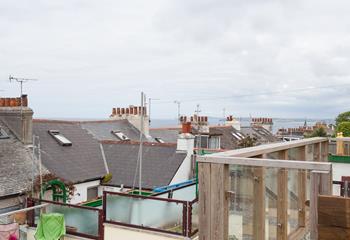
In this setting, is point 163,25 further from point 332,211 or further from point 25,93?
point 332,211

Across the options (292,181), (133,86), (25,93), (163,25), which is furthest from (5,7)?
(133,86)

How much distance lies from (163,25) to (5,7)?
6.74 meters

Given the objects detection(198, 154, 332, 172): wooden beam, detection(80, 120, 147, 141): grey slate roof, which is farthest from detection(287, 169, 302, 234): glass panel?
detection(80, 120, 147, 141): grey slate roof

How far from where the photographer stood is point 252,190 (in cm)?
281

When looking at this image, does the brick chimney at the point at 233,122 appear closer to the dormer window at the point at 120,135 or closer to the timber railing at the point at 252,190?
the dormer window at the point at 120,135

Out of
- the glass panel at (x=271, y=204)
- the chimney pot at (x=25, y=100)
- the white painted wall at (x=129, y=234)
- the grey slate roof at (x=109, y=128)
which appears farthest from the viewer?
the grey slate roof at (x=109, y=128)

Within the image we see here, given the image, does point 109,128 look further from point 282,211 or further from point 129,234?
point 282,211

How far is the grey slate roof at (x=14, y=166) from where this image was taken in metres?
11.4

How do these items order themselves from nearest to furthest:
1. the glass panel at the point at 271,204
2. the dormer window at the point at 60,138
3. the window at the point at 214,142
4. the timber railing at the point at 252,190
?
the timber railing at the point at 252,190
the glass panel at the point at 271,204
the dormer window at the point at 60,138
the window at the point at 214,142

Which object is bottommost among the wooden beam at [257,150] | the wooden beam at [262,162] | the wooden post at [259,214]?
the wooden post at [259,214]

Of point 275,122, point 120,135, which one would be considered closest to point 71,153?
point 120,135

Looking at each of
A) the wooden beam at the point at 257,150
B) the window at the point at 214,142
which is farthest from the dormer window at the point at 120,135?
the wooden beam at the point at 257,150

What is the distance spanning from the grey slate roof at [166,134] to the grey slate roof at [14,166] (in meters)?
11.5

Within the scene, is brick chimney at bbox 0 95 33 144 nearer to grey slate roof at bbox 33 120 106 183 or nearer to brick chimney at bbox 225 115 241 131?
grey slate roof at bbox 33 120 106 183
